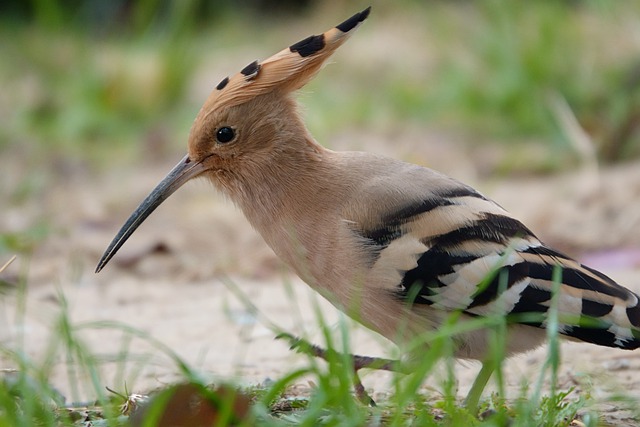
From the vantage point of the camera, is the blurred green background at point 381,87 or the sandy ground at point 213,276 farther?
the blurred green background at point 381,87

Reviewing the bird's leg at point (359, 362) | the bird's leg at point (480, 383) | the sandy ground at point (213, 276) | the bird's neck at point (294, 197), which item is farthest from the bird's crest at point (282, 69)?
the bird's leg at point (480, 383)

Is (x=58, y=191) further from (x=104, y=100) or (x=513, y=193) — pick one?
(x=513, y=193)

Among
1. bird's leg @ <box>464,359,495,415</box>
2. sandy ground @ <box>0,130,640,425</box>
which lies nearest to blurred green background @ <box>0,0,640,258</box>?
sandy ground @ <box>0,130,640,425</box>

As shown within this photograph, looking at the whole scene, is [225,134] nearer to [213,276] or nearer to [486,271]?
[486,271]

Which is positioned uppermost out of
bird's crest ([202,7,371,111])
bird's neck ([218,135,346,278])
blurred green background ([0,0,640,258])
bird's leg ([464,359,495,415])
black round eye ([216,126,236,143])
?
blurred green background ([0,0,640,258])

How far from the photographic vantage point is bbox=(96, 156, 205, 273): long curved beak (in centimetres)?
262

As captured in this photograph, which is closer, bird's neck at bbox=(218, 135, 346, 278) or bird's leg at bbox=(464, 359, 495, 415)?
bird's leg at bbox=(464, 359, 495, 415)

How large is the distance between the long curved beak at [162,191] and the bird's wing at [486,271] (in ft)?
1.84

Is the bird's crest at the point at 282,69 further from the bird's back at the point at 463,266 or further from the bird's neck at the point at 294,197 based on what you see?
the bird's back at the point at 463,266

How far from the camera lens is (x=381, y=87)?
6520 mm

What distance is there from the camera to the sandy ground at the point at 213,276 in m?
2.66

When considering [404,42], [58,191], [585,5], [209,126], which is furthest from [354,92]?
[209,126]

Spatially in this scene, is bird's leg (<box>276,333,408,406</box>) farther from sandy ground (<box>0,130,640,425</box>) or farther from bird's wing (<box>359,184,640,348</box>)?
bird's wing (<box>359,184,640,348</box>)

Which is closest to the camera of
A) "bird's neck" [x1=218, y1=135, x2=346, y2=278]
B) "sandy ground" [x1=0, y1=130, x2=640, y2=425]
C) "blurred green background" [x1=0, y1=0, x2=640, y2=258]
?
"bird's neck" [x1=218, y1=135, x2=346, y2=278]
